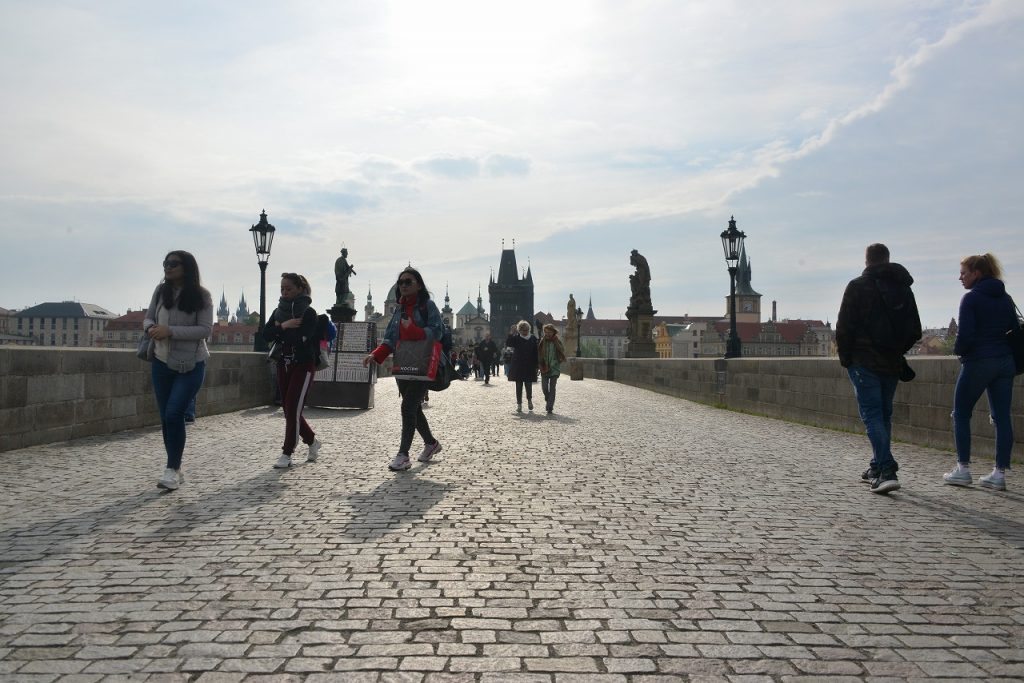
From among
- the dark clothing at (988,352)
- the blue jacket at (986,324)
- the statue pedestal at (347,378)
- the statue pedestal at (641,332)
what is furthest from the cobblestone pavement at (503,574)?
the statue pedestal at (641,332)

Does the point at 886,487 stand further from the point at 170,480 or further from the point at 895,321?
the point at 170,480

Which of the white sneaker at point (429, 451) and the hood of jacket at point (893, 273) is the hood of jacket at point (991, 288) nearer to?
the hood of jacket at point (893, 273)

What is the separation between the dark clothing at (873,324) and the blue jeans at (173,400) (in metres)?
4.89

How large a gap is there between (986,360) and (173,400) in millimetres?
6074

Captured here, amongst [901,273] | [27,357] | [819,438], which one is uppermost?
[901,273]

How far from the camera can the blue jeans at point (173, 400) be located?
6273mm

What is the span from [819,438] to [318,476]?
6256 millimetres

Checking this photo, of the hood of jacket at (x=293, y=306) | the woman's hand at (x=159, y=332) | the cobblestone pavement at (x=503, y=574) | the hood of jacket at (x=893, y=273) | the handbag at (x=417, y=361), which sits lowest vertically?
the cobblestone pavement at (x=503, y=574)

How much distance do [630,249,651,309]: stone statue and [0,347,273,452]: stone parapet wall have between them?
93.1 feet

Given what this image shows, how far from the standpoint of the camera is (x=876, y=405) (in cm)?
662

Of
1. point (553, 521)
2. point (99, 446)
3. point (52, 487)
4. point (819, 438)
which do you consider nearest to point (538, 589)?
point (553, 521)

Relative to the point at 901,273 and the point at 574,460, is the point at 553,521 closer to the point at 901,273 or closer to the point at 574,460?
the point at 574,460

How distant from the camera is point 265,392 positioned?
16031mm

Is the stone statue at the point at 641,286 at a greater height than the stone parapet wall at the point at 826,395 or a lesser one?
greater
